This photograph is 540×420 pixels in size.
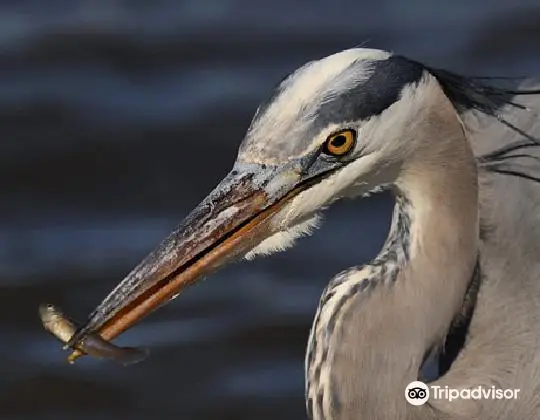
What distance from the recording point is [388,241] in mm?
3383

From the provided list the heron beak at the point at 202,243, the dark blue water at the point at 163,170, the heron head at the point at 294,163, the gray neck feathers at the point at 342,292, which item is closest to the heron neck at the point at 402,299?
the gray neck feathers at the point at 342,292

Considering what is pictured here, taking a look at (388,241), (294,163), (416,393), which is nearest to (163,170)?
(388,241)

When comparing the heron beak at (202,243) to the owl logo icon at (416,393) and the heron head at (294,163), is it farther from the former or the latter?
the owl logo icon at (416,393)

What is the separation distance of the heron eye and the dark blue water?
994 mm

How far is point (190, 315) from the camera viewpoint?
4570mm

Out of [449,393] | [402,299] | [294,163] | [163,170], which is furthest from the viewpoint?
[163,170]

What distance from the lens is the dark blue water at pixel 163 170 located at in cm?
442

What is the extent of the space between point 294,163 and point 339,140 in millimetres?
105

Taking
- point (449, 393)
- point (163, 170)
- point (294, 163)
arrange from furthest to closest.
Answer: point (163, 170), point (449, 393), point (294, 163)

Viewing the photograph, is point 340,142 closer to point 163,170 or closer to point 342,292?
point 342,292

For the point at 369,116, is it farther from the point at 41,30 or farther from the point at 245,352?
the point at 41,30

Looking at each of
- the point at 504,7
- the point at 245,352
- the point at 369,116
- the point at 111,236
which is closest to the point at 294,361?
the point at 245,352

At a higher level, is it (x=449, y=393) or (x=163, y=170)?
(x=163, y=170)

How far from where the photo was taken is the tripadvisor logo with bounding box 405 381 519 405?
3359 millimetres
